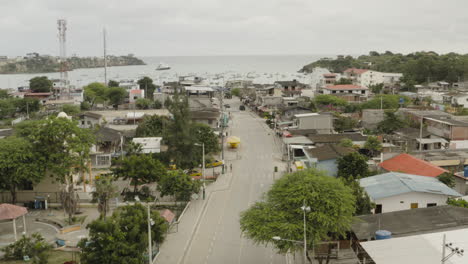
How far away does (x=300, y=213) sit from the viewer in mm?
19703

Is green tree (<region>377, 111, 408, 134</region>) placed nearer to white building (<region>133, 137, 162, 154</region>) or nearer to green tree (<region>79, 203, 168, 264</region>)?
white building (<region>133, 137, 162, 154</region>)

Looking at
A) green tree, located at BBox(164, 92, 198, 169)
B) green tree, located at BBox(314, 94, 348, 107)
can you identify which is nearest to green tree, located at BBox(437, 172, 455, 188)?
green tree, located at BBox(164, 92, 198, 169)

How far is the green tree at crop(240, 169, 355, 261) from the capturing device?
1912 centimetres

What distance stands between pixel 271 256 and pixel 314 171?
4.72 metres

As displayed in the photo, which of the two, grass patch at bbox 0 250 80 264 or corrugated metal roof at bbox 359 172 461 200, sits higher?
Answer: corrugated metal roof at bbox 359 172 461 200

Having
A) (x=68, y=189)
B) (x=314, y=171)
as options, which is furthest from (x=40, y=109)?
(x=314, y=171)

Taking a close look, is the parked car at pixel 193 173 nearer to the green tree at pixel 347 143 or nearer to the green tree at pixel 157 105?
the green tree at pixel 347 143

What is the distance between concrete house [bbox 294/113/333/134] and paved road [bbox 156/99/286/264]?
547 cm

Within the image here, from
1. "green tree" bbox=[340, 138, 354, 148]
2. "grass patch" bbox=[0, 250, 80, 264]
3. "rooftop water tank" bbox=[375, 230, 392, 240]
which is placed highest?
"green tree" bbox=[340, 138, 354, 148]

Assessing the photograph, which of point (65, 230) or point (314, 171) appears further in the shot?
point (65, 230)

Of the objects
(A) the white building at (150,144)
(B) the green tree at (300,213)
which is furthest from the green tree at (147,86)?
(B) the green tree at (300,213)

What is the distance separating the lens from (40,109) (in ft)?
257

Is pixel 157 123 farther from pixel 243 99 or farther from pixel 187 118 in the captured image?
pixel 243 99

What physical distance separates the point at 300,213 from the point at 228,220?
8344mm
